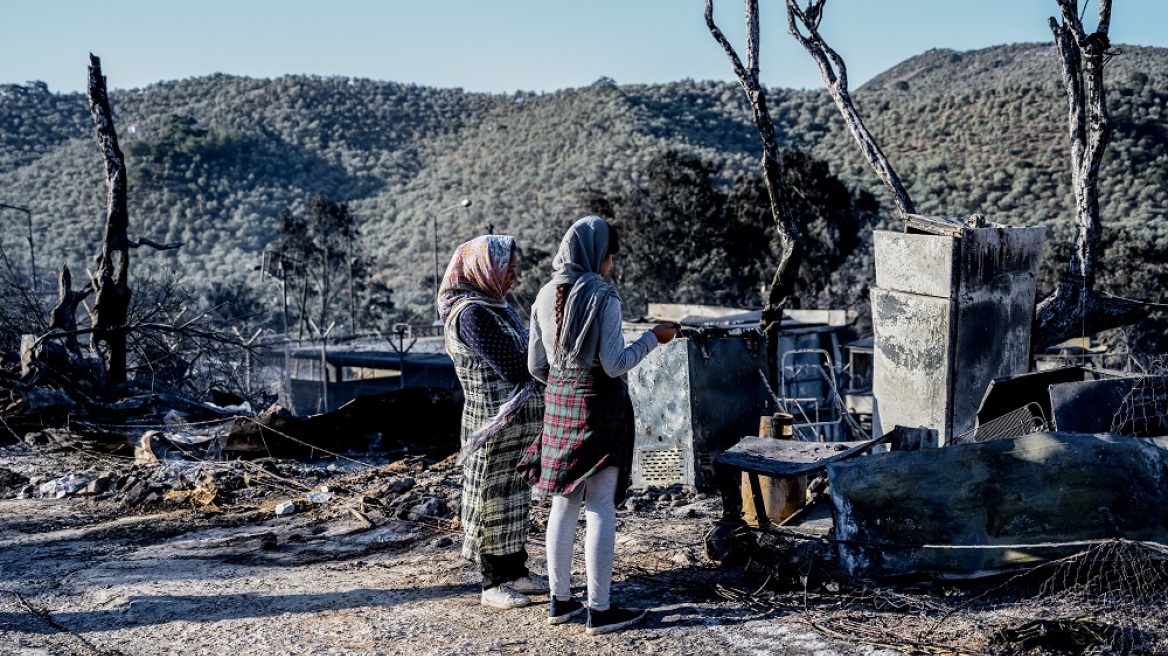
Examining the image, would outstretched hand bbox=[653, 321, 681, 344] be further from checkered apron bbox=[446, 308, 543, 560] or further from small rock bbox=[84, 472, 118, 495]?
small rock bbox=[84, 472, 118, 495]

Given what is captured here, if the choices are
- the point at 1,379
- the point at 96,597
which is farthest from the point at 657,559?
the point at 1,379

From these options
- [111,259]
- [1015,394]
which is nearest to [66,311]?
[111,259]

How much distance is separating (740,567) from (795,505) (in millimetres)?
671

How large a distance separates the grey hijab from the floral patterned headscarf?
65 centimetres

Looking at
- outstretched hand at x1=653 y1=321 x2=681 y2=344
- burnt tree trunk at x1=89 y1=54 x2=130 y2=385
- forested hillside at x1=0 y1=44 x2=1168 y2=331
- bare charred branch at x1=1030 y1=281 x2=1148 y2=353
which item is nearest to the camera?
outstretched hand at x1=653 y1=321 x2=681 y2=344

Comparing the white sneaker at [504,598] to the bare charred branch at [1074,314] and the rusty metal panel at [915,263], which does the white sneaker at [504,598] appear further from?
the bare charred branch at [1074,314]

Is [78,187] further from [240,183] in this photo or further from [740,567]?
[740,567]

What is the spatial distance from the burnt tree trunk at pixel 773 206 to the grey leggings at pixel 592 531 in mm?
5336

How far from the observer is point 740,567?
210 inches

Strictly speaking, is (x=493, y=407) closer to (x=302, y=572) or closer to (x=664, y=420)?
(x=302, y=572)

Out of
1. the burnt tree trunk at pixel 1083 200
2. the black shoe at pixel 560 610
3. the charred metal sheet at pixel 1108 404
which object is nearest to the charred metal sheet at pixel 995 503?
the charred metal sheet at pixel 1108 404

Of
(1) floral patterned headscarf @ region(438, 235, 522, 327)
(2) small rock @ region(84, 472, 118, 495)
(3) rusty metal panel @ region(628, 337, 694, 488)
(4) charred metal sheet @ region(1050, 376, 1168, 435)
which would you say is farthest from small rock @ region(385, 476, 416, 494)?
(4) charred metal sheet @ region(1050, 376, 1168, 435)

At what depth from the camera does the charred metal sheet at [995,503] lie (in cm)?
468

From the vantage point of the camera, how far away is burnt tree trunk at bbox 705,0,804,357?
1016 centimetres
